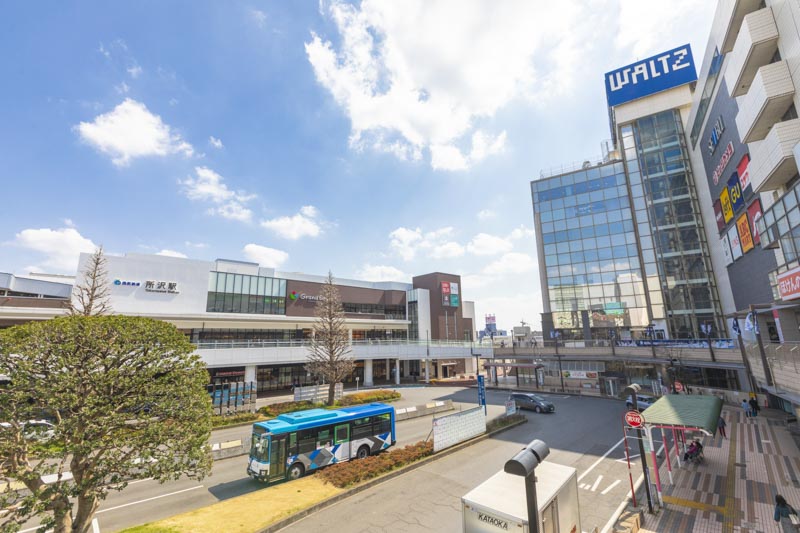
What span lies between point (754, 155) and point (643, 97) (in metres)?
41.9

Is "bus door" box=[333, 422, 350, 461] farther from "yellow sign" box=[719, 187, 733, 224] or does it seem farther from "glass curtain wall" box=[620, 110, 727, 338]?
"glass curtain wall" box=[620, 110, 727, 338]

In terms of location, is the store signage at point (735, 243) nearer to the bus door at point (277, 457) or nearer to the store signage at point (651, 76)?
the store signage at point (651, 76)

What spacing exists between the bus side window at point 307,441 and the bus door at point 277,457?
78 cm

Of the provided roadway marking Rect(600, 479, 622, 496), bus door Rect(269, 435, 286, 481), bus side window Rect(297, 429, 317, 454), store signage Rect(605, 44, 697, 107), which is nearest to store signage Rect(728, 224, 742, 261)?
roadway marking Rect(600, 479, 622, 496)

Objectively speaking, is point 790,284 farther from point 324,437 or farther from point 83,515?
point 83,515

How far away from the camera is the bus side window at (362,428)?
18.0 metres

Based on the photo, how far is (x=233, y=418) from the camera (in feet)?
90.6

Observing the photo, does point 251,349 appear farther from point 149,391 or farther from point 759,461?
point 759,461

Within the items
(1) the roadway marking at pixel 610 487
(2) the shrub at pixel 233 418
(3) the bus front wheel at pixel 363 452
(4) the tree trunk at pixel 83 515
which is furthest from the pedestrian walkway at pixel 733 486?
(2) the shrub at pixel 233 418

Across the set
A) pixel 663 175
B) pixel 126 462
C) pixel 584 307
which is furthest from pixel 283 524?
pixel 663 175

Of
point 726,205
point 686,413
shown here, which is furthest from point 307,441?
point 726,205

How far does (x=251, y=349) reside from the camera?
38.7 metres

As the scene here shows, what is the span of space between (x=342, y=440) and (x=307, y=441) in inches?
78.7

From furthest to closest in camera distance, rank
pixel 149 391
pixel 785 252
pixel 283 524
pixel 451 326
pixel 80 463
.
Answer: pixel 451 326 → pixel 785 252 → pixel 283 524 → pixel 149 391 → pixel 80 463
